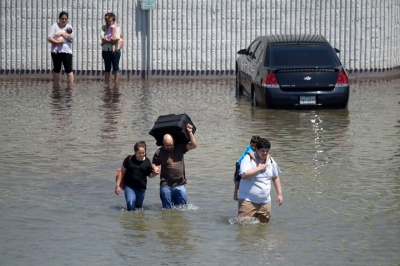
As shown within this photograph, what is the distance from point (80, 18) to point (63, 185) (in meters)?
12.6

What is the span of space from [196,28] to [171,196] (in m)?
13.7

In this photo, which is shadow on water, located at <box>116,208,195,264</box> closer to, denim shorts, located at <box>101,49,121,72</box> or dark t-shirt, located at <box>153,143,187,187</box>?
dark t-shirt, located at <box>153,143,187,187</box>

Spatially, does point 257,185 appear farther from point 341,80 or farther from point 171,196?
point 341,80

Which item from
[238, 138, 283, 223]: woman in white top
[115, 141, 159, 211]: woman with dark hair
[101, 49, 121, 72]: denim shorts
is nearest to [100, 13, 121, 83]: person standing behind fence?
[101, 49, 121, 72]: denim shorts

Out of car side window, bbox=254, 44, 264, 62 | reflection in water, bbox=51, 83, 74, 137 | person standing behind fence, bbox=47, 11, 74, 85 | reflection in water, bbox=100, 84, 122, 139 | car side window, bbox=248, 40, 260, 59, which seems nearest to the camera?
reflection in water, bbox=100, 84, 122, 139

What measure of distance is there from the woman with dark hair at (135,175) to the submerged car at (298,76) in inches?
303

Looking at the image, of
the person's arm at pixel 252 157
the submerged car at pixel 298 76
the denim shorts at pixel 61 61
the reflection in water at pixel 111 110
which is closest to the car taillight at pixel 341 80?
the submerged car at pixel 298 76

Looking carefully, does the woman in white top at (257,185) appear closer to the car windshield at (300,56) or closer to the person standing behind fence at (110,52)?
the car windshield at (300,56)

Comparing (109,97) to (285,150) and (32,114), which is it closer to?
(32,114)

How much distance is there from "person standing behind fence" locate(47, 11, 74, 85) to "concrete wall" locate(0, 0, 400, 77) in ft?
5.55

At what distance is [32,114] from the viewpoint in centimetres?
1778

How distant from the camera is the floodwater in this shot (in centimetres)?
905

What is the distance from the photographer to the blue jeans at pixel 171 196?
10.6 m

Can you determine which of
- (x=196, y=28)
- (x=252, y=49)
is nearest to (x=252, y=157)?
(x=252, y=49)
